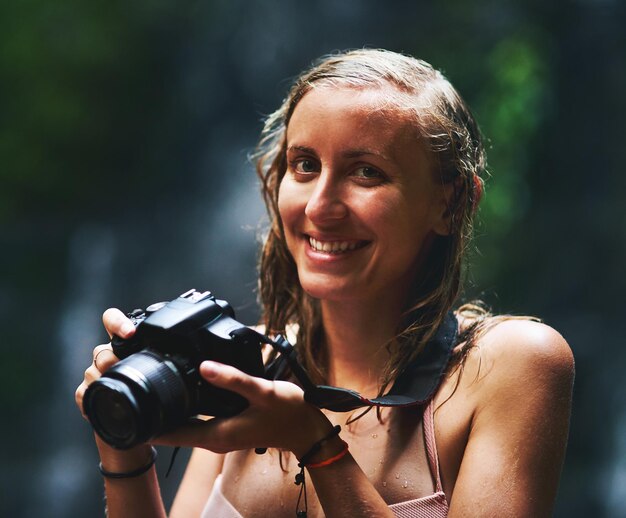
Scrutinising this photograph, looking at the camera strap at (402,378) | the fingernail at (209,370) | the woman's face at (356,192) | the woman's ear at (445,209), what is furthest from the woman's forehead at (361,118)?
the fingernail at (209,370)

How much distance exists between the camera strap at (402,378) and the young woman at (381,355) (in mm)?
12

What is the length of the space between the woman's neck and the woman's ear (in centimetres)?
15

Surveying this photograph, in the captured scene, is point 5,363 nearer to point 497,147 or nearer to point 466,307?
point 497,147

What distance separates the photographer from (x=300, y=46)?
15.9 ft

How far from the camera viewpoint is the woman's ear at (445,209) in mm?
1289

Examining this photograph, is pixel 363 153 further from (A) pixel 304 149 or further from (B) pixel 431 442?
(B) pixel 431 442

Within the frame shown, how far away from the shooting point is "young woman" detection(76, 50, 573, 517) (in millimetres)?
1080

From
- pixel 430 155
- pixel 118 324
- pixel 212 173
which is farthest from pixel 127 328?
Result: pixel 212 173

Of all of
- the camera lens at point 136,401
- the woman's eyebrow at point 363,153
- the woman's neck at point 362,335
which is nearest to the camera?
the camera lens at point 136,401

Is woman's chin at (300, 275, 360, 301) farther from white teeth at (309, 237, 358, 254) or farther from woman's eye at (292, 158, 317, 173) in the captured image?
woman's eye at (292, 158, 317, 173)

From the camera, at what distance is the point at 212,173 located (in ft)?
15.8

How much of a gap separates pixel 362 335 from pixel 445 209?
248 mm

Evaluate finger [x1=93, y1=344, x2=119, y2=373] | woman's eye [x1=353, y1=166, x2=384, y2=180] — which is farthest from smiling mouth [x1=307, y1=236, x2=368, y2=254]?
finger [x1=93, y1=344, x2=119, y2=373]

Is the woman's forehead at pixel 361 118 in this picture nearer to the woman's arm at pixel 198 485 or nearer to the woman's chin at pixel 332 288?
the woman's chin at pixel 332 288
